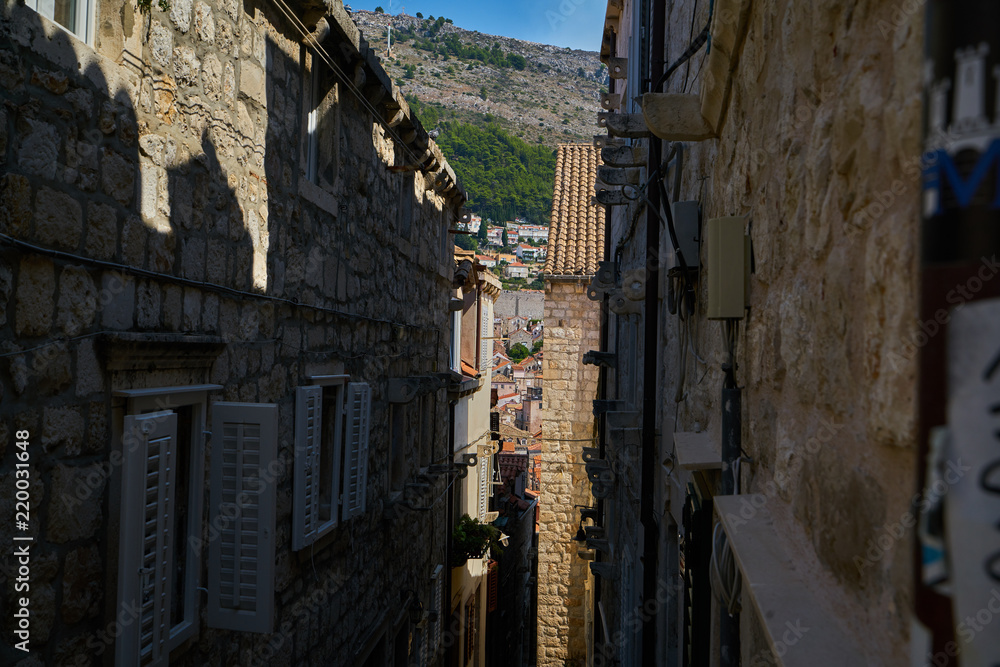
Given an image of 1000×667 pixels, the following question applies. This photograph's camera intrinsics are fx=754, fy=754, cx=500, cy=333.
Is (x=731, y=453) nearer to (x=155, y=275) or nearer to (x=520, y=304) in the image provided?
(x=155, y=275)

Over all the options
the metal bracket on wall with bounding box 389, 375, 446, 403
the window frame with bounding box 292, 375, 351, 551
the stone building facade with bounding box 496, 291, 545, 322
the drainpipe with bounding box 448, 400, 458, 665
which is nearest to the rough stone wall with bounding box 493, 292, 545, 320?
the stone building facade with bounding box 496, 291, 545, 322

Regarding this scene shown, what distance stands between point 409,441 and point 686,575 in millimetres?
5905

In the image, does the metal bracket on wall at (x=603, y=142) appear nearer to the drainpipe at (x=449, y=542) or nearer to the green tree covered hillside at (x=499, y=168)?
the drainpipe at (x=449, y=542)

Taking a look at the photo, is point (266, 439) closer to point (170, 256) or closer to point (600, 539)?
point (170, 256)

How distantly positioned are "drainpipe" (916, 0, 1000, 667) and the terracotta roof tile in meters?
14.6

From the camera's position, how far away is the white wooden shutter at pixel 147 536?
3248 mm

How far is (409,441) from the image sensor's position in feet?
30.4

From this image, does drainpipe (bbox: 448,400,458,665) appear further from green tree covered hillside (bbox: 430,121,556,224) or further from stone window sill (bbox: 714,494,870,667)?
green tree covered hillside (bbox: 430,121,556,224)

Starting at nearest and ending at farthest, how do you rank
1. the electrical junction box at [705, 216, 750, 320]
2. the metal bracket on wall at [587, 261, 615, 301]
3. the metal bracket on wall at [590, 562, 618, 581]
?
1. the electrical junction box at [705, 216, 750, 320]
2. the metal bracket on wall at [590, 562, 618, 581]
3. the metal bracket on wall at [587, 261, 615, 301]

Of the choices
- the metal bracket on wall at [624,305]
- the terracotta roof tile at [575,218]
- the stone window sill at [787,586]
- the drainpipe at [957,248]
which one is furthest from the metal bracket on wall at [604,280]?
the drainpipe at [957,248]

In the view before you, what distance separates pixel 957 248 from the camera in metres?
0.91

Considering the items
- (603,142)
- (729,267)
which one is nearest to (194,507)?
(729,267)

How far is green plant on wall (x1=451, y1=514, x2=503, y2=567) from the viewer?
42.3 ft

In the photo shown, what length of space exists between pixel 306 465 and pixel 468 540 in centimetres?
837
